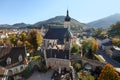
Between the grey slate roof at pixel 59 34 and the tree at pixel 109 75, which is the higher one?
the grey slate roof at pixel 59 34

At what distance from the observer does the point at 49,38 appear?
6838cm

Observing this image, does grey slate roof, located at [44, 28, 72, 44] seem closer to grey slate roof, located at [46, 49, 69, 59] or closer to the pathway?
grey slate roof, located at [46, 49, 69, 59]

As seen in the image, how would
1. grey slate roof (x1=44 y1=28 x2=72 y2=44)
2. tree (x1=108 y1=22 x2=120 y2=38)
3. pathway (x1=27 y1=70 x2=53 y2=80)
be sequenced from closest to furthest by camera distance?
pathway (x1=27 y1=70 x2=53 y2=80) < grey slate roof (x1=44 y1=28 x2=72 y2=44) < tree (x1=108 y1=22 x2=120 y2=38)

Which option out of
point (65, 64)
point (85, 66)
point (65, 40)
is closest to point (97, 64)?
point (85, 66)

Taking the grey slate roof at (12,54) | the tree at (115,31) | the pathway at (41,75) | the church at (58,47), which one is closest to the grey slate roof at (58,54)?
the church at (58,47)

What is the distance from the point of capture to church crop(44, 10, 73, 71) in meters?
50.1

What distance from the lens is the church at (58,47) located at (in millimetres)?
50125

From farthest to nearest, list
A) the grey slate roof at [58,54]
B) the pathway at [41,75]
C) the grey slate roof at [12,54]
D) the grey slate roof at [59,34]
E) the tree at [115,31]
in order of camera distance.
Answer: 1. the tree at [115,31]
2. the grey slate roof at [59,34]
3. the grey slate roof at [58,54]
4. the grey slate roof at [12,54]
5. the pathway at [41,75]

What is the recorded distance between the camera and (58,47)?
5950cm

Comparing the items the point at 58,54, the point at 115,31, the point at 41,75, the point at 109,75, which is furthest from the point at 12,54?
the point at 115,31

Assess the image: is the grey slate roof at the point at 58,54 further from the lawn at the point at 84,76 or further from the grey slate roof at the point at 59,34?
the grey slate roof at the point at 59,34

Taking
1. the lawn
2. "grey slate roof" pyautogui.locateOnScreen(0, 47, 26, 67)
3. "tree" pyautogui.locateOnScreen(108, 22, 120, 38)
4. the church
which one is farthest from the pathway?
"tree" pyautogui.locateOnScreen(108, 22, 120, 38)

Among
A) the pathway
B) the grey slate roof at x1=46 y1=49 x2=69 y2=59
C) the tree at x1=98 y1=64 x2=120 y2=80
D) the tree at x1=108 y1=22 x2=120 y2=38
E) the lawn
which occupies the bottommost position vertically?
the pathway

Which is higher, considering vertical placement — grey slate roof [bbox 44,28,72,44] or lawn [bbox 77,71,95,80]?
grey slate roof [bbox 44,28,72,44]
